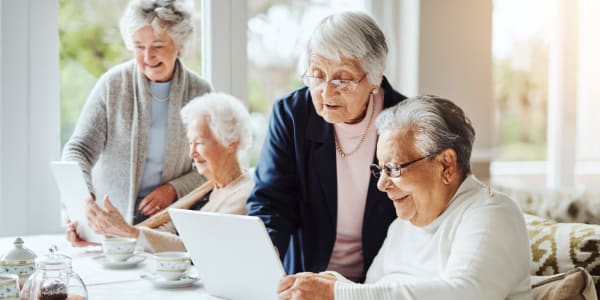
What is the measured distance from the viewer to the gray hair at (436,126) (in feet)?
6.28

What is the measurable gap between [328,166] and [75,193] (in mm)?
933

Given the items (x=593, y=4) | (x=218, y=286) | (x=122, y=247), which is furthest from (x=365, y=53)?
(x=593, y=4)

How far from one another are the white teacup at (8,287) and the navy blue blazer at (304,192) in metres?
0.71

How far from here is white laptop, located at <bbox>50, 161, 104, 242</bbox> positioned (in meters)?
2.68

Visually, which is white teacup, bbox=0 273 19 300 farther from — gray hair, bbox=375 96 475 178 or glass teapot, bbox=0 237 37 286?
gray hair, bbox=375 96 475 178

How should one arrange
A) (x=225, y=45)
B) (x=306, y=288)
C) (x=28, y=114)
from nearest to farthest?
(x=306, y=288) < (x=28, y=114) < (x=225, y=45)

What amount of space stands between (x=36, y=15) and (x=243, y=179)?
4.22ft

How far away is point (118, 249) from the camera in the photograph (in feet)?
8.18

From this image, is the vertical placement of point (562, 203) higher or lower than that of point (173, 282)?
higher

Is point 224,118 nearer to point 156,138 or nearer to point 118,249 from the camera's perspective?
point 156,138

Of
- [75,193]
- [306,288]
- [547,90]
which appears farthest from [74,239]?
[547,90]

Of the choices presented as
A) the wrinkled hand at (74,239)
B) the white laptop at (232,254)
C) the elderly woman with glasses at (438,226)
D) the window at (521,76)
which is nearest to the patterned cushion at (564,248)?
the elderly woman with glasses at (438,226)

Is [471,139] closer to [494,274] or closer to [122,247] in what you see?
[494,274]

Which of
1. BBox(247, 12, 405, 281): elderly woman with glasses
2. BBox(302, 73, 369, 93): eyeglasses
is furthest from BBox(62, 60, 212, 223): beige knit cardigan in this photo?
BBox(302, 73, 369, 93): eyeglasses
